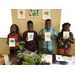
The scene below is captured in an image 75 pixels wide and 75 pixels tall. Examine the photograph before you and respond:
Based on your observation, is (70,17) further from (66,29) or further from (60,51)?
(60,51)

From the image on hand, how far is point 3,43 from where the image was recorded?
2.21 meters

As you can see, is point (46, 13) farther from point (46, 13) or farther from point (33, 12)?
point (33, 12)

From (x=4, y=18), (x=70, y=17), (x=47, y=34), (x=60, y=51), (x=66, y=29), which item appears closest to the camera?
(x=47, y=34)

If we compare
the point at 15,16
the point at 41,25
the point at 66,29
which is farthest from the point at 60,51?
the point at 15,16

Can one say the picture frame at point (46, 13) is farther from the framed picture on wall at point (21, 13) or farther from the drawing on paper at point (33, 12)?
the framed picture on wall at point (21, 13)

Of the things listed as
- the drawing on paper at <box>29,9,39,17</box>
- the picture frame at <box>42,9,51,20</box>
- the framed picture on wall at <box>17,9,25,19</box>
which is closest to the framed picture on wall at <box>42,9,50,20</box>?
the picture frame at <box>42,9,51,20</box>

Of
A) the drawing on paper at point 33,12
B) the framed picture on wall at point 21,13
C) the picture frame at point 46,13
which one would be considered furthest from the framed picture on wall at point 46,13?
the framed picture on wall at point 21,13

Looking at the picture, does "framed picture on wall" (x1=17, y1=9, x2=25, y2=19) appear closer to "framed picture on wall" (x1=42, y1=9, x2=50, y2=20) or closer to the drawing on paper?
the drawing on paper

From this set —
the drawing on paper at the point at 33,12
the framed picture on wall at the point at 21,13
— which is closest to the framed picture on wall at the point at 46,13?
the drawing on paper at the point at 33,12

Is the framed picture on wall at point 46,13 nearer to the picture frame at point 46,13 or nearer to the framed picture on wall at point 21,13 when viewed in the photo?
the picture frame at point 46,13

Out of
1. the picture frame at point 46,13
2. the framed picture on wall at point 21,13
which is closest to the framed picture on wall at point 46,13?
the picture frame at point 46,13

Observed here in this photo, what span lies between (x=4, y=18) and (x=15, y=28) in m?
0.67
